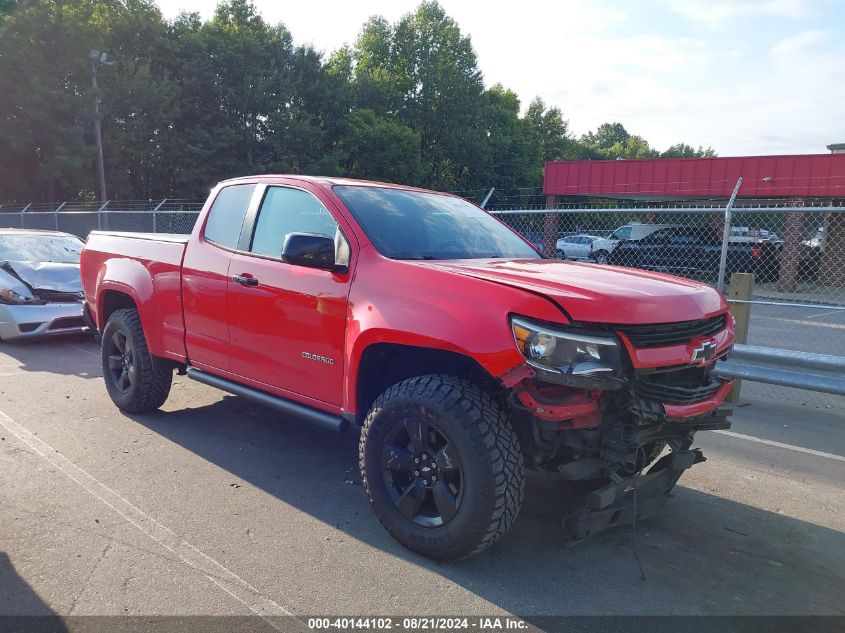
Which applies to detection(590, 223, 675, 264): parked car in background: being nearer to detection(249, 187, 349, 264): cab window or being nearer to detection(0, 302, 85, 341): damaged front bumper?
detection(249, 187, 349, 264): cab window

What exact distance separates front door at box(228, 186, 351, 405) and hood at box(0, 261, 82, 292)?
17.0 ft

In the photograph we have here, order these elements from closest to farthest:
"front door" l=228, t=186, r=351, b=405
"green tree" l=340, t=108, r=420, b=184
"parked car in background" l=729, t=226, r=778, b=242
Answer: "front door" l=228, t=186, r=351, b=405, "parked car in background" l=729, t=226, r=778, b=242, "green tree" l=340, t=108, r=420, b=184

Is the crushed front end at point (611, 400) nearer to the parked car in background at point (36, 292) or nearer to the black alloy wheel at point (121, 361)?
the black alloy wheel at point (121, 361)

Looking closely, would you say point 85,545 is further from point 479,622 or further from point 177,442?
point 479,622

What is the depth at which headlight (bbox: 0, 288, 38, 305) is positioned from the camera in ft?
27.3

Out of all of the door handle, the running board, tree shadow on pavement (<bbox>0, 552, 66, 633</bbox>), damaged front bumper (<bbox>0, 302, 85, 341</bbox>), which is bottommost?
tree shadow on pavement (<bbox>0, 552, 66, 633</bbox>)

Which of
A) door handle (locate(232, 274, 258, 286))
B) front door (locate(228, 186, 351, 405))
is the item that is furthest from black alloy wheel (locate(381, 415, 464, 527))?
door handle (locate(232, 274, 258, 286))

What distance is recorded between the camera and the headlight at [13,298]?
8312 millimetres

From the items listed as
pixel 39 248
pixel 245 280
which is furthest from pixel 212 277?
pixel 39 248

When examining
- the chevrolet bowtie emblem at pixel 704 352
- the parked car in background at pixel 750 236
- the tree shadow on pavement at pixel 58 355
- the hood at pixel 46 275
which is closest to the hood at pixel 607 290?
the chevrolet bowtie emblem at pixel 704 352

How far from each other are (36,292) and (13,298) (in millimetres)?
282

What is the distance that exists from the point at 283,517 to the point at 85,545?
3.30 ft

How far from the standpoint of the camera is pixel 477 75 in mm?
53938

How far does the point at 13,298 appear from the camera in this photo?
8320 millimetres
